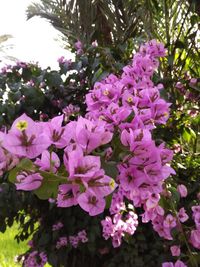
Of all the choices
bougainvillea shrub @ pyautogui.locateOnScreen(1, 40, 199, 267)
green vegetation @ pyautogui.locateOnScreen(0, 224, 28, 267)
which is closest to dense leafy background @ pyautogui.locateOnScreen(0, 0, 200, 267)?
bougainvillea shrub @ pyautogui.locateOnScreen(1, 40, 199, 267)

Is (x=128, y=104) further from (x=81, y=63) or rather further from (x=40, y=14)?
(x=40, y=14)

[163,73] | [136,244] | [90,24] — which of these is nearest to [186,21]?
[163,73]

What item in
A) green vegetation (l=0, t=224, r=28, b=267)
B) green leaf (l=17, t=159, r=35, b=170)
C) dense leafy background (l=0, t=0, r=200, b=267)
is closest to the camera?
green leaf (l=17, t=159, r=35, b=170)

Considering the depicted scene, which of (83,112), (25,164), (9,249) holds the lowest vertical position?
(9,249)

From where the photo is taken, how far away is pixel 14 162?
76cm

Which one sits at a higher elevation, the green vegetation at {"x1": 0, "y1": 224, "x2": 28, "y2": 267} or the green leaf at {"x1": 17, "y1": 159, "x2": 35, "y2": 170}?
the green leaf at {"x1": 17, "y1": 159, "x2": 35, "y2": 170}

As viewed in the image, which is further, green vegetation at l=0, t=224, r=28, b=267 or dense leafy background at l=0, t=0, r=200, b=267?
green vegetation at l=0, t=224, r=28, b=267

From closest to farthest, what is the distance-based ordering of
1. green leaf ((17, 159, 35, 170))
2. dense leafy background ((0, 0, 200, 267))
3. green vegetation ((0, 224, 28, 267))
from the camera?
green leaf ((17, 159, 35, 170)) < dense leafy background ((0, 0, 200, 267)) < green vegetation ((0, 224, 28, 267))

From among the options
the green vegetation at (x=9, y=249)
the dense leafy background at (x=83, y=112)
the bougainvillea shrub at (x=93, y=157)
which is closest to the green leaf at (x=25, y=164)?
the bougainvillea shrub at (x=93, y=157)

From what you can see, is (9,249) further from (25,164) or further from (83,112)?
(25,164)

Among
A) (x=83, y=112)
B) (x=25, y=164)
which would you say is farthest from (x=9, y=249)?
(x=25, y=164)

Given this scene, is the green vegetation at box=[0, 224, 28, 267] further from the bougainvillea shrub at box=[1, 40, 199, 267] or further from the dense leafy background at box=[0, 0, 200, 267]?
the bougainvillea shrub at box=[1, 40, 199, 267]

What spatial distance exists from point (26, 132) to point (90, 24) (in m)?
4.54

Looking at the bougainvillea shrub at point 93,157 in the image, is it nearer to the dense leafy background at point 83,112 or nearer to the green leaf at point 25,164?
the green leaf at point 25,164
